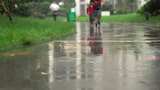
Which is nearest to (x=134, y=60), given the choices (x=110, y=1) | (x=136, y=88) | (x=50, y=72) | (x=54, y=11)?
(x=50, y=72)

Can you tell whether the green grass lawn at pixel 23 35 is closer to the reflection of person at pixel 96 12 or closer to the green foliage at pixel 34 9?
the reflection of person at pixel 96 12

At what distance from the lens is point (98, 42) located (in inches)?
789

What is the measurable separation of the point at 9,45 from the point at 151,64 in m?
5.97

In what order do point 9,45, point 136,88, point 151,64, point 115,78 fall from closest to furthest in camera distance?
point 136,88
point 115,78
point 151,64
point 9,45

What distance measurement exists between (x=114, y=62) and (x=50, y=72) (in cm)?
229

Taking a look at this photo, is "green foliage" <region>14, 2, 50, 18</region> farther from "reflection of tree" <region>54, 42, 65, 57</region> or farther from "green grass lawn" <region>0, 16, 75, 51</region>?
"reflection of tree" <region>54, 42, 65, 57</region>

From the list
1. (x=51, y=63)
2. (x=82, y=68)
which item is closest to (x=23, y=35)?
A: (x=51, y=63)

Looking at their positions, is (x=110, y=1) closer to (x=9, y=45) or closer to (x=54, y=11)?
(x=54, y=11)

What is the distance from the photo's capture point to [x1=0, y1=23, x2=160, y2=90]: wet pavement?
10.3 metres

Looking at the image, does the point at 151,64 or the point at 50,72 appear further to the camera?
the point at 151,64

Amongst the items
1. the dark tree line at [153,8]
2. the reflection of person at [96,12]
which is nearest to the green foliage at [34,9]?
the dark tree line at [153,8]

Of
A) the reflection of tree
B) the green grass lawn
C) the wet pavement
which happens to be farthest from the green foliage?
the wet pavement

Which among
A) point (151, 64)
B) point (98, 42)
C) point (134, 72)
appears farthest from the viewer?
point (98, 42)

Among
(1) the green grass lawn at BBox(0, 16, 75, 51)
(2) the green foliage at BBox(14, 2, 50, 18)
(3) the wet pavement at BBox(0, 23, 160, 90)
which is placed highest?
(2) the green foliage at BBox(14, 2, 50, 18)
